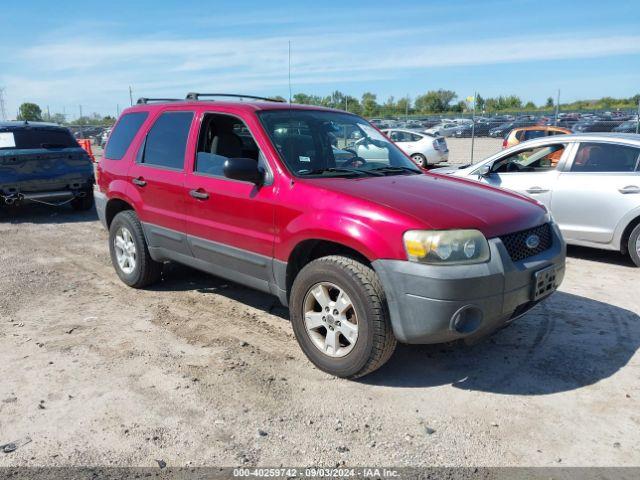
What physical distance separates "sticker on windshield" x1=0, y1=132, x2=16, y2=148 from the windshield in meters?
6.71

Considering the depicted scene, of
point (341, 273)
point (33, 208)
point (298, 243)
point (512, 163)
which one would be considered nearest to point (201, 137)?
point (298, 243)

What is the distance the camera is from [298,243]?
12.3 ft

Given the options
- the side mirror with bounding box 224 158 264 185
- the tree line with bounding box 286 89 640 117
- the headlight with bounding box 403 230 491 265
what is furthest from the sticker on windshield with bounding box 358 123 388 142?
the tree line with bounding box 286 89 640 117

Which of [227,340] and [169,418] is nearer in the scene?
[169,418]

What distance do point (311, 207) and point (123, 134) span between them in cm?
293

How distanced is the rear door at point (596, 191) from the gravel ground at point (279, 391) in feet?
4.67

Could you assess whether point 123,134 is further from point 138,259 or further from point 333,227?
point 333,227

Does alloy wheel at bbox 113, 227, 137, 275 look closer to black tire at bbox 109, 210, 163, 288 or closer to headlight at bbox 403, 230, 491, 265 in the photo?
black tire at bbox 109, 210, 163, 288

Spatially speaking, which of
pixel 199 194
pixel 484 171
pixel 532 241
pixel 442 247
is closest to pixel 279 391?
pixel 442 247

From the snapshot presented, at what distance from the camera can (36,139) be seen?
941cm

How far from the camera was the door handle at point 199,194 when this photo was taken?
4.41 meters

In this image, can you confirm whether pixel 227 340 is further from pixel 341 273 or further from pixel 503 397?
pixel 503 397

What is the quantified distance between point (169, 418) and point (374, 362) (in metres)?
1.29

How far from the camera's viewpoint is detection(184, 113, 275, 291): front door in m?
4.02
